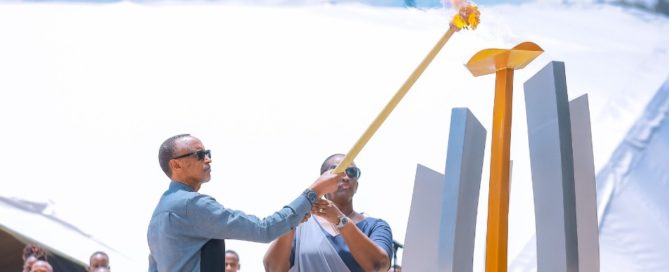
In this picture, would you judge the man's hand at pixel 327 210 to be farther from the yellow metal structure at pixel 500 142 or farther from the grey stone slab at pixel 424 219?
the yellow metal structure at pixel 500 142

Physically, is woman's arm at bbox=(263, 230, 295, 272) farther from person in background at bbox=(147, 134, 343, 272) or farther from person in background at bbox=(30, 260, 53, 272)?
person in background at bbox=(30, 260, 53, 272)

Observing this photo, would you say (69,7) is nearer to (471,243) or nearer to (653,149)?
(653,149)

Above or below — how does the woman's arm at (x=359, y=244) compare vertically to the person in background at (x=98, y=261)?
below

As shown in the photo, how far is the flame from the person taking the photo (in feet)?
14.1

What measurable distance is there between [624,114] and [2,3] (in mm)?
5616

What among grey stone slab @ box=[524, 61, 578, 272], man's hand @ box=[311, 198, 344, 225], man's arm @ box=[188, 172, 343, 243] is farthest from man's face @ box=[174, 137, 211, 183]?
grey stone slab @ box=[524, 61, 578, 272]

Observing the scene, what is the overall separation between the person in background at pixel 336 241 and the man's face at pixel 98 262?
366 cm

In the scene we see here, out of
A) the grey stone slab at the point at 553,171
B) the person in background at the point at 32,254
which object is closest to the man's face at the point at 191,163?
the grey stone slab at the point at 553,171

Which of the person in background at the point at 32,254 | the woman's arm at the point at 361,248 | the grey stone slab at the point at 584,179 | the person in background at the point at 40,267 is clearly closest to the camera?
the grey stone slab at the point at 584,179

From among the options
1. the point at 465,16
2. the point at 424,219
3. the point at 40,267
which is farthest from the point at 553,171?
the point at 40,267

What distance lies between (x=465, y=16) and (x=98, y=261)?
4.77 meters

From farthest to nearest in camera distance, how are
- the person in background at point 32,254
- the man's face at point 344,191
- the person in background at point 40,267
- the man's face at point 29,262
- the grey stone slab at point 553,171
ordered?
1. the person in background at point 32,254
2. the man's face at point 29,262
3. the person in background at point 40,267
4. the man's face at point 344,191
5. the grey stone slab at point 553,171

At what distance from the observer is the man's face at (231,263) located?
292 inches

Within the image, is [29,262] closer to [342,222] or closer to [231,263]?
[231,263]
